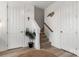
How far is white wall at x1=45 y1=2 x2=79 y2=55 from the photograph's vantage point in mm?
2035

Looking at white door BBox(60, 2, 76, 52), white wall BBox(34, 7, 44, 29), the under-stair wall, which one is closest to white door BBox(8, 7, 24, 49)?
the under-stair wall

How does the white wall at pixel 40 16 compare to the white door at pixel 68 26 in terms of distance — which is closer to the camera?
the white wall at pixel 40 16

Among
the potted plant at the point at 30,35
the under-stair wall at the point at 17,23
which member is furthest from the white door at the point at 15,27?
the potted plant at the point at 30,35

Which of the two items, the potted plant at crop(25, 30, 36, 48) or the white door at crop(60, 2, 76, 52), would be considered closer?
the potted plant at crop(25, 30, 36, 48)

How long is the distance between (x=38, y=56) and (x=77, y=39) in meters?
1.67

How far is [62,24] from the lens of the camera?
2.16 m

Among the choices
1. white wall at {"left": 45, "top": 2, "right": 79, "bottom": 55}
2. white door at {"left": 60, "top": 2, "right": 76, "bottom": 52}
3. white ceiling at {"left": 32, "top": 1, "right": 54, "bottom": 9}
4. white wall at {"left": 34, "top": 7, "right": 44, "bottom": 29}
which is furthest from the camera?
white door at {"left": 60, "top": 2, "right": 76, "bottom": 52}

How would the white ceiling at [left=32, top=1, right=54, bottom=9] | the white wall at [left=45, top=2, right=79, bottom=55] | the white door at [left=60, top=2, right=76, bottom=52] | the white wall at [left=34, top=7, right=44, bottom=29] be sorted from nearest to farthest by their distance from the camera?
1. the white ceiling at [left=32, top=1, right=54, bottom=9]
2. the white wall at [left=34, top=7, right=44, bottom=29]
3. the white wall at [left=45, top=2, right=79, bottom=55]
4. the white door at [left=60, top=2, right=76, bottom=52]

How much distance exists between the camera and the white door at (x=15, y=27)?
198 cm

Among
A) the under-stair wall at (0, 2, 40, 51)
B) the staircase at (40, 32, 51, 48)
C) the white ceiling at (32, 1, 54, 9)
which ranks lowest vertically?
the staircase at (40, 32, 51, 48)

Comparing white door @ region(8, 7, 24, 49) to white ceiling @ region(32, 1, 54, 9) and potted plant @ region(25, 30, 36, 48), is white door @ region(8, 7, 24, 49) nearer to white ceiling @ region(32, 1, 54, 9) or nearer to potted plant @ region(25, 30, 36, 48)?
potted plant @ region(25, 30, 36, 48)

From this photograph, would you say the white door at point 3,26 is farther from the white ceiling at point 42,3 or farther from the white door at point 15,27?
the white ceiling at point 42,3

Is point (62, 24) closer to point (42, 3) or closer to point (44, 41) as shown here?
point (44, 41)

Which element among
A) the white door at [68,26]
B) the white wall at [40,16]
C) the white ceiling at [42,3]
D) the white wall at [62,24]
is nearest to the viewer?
the white ceiling at [42,3]
